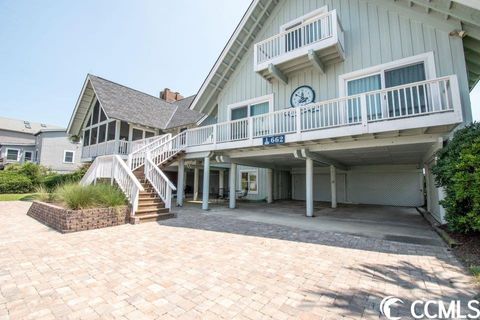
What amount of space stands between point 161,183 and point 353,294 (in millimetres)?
8177

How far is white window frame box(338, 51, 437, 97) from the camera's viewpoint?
25.6 ft

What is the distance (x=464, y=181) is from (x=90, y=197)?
33.6 feet

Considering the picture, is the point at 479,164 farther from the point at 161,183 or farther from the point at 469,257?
the point at 161,183

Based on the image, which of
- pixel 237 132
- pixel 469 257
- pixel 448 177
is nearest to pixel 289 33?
pixel 237 132

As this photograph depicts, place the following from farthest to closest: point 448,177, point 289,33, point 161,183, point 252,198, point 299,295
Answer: point 252,198
point 289,33
point 161,183
point 448,177
point 299,295

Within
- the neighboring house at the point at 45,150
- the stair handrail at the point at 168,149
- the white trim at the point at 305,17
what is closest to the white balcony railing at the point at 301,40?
the white trim at the point at 305,17

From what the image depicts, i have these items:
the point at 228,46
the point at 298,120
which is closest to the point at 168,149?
the point at 228,46

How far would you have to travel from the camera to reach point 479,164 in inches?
186

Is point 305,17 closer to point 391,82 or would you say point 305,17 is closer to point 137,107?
point 391,82

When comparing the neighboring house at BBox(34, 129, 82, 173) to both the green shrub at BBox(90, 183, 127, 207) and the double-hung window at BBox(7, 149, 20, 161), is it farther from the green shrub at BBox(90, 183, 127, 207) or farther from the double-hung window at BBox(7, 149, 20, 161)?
the green shrub at BBox(90, 183, 127, 207)

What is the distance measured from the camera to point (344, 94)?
9.50 meters

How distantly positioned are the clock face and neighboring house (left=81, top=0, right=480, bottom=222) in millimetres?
49

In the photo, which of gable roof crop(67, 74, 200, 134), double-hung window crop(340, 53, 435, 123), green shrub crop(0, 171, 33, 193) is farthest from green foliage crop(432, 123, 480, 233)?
green shrub crop(0, 171, 33, 193)

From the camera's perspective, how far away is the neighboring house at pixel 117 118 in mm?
15750
